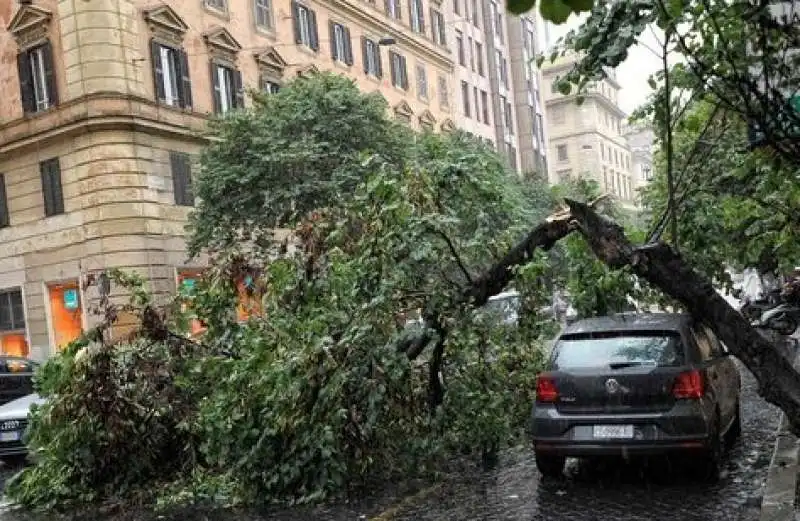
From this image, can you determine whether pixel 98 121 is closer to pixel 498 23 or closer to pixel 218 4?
pixel 218 4

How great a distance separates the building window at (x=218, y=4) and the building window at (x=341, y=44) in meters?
6.51

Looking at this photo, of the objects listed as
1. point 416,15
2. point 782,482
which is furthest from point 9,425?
point 416,15

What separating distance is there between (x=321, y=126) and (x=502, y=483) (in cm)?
1628

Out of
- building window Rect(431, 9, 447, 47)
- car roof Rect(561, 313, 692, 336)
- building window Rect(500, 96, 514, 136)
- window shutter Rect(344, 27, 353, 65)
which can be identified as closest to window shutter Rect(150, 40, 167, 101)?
window shutter Rect(344, 27, 353, 65)

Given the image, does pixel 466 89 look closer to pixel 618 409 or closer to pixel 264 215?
pixel 264 215

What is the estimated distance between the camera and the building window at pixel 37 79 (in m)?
25.1

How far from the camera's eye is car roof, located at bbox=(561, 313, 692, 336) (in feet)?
24.4

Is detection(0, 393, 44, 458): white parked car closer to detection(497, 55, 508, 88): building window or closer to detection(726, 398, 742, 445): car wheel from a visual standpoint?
detection(726, 398, 742, 445): car wheel

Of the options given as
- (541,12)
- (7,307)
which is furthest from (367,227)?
(7,307)

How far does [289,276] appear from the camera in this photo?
8.89 meters

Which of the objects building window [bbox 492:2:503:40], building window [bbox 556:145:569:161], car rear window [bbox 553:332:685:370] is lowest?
car rear window [bbox 553:332:685:370]

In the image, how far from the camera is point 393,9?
132ft

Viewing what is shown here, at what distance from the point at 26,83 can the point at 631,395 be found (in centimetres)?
2387

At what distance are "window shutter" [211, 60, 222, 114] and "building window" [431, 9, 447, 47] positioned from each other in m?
19.5
